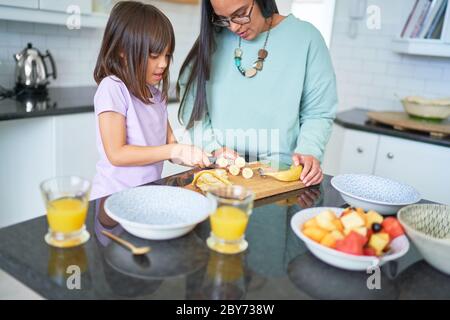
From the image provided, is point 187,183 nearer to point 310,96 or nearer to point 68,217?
point 68,217

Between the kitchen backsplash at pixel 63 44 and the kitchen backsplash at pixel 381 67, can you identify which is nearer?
the kitchen backsplash at pixel 63 44

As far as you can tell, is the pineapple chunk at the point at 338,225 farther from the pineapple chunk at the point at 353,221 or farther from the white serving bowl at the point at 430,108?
the white serving bowl at the point at 430,108

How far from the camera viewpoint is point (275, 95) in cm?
170

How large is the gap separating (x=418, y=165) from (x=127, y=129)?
1.91 m

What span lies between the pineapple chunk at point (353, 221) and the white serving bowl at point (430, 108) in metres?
2.16

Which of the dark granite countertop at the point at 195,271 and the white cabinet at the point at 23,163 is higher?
Result: the dark granite countertop at the point at 195,271

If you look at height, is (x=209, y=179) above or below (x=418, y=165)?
above

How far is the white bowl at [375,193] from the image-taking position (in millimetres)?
1229

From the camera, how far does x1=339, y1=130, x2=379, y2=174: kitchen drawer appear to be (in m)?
2.87

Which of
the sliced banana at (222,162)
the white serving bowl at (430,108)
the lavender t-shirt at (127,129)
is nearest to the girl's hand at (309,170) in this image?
the sliced banana at (222,162)

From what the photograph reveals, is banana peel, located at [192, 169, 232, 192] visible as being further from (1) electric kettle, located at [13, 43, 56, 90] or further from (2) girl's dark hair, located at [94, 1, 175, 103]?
(1) electric kettle, located at [13, 43, 56, 90]

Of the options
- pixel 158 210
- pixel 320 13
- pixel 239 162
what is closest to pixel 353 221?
pixel 158 210

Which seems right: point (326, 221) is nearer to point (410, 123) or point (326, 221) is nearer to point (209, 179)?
point (209, 179)
